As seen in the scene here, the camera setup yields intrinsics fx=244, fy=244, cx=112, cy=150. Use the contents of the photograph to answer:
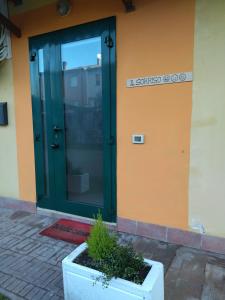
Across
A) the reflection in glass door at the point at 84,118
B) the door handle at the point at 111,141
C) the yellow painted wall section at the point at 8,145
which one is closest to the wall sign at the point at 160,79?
the reflection in glass door at the point at 84,118

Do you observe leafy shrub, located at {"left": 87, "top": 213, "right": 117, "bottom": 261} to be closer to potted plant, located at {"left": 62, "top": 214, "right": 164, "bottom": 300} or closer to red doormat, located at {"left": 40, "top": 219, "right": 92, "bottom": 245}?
potted plant, located at {"left": 62, "top": 214, "right": 164, "bottom": 300}

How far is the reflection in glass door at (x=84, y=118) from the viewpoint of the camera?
9.05ft

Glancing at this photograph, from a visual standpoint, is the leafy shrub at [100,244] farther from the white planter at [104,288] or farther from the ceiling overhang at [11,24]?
the ceiling overhang at [11,24]

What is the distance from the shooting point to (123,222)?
2.75m

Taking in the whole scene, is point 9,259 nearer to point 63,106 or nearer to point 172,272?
point 172,272

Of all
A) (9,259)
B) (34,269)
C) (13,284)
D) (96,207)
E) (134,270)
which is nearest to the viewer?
(134,270)

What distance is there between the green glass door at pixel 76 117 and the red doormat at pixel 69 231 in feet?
0.49

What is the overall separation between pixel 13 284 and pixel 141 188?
1440mm

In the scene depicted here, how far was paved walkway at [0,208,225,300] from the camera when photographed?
6.06 ft

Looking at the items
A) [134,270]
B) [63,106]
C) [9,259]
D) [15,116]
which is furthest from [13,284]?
[15,116]

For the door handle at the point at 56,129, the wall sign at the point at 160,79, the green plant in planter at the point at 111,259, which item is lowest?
the green plant in planter at the point at 111,259

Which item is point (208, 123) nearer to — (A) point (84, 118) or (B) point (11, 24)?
(A) point (84, 118)

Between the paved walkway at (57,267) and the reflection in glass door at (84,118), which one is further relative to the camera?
the reflection in glass door at (84,118)

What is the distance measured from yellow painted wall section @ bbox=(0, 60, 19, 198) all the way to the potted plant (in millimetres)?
2240
